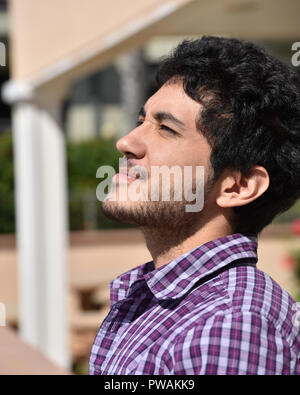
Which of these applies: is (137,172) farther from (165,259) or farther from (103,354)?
(103,354)

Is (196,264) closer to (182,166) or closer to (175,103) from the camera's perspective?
(182,166)

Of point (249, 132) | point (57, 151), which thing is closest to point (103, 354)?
point (249, 132)

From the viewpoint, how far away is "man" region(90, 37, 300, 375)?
1.35m

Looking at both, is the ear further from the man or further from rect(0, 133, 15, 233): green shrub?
rect(0, 133, 15, 233): green shrub

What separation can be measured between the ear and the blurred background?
54 cm

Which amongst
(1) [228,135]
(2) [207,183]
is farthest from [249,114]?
(2) [207,183]

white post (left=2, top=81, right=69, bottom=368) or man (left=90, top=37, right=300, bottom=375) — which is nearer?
man (left=90, top=37, right=300, bottom=375)

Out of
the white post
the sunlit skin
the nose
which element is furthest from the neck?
the white post

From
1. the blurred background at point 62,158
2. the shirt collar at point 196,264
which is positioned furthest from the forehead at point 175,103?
the blurred background at point 62,158

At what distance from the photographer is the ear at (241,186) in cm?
142

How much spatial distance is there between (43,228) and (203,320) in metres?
4.70

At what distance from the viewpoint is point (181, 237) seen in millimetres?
1448

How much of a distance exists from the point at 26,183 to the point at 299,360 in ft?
15.6

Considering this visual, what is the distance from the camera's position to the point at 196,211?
142cm
